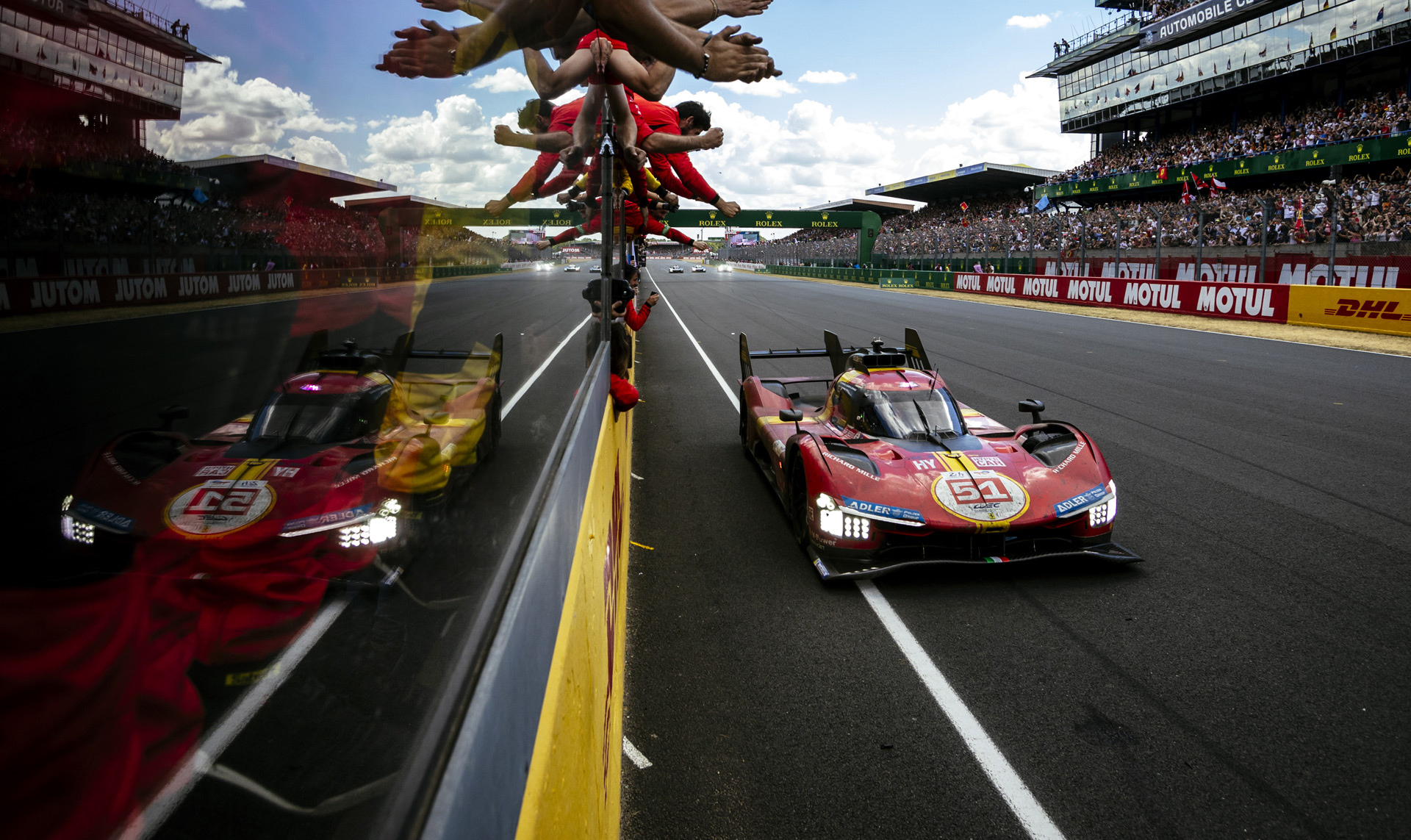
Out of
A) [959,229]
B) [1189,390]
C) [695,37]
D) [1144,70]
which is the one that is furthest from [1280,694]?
[1144,70]

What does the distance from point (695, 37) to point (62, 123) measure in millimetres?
2837

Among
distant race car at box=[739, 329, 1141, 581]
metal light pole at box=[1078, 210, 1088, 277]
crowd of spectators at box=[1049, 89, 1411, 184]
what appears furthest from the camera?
crowd of spectators at box=[1049, 89, 1411, 184]

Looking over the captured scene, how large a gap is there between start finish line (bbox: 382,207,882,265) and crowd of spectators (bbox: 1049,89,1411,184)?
44.6 feet

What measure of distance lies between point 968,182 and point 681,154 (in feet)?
181

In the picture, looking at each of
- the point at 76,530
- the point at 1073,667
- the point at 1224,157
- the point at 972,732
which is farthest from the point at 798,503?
the point at 1224,157

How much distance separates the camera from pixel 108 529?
0.97m

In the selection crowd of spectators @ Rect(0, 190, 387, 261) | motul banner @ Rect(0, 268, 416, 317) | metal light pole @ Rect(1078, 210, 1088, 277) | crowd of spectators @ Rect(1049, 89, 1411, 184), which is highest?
crowd of spectators @ Rect(1049, 89, 1411, 184)

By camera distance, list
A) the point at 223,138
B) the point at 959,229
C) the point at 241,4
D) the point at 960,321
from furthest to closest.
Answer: the point at 959,229 < the point at 960,321 < the point at 223,138 < the point at 241,4

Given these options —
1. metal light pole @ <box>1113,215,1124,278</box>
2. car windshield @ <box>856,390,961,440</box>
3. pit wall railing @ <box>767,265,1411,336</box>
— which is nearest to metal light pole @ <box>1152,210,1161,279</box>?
pit wall railing @ <box>767,265,1411,336</box>

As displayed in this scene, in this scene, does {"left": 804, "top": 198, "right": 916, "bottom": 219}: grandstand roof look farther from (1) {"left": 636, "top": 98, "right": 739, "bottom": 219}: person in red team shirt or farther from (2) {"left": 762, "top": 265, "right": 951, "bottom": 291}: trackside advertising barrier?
(1) {"left": 636, "top": 98, "right": 739, "bottom": 219}: person in red team shirt

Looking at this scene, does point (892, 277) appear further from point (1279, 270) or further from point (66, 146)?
point (66, 146)

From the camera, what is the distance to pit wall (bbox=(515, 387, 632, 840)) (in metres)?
1.21

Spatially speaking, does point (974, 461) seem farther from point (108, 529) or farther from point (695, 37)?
point (108, 529)

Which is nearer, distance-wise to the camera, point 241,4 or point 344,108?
point 241,4
